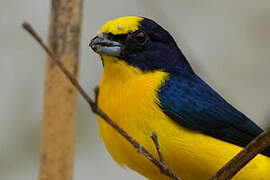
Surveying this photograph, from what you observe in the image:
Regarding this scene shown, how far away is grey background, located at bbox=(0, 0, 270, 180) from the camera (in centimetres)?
767

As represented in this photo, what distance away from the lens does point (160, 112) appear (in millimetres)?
4098

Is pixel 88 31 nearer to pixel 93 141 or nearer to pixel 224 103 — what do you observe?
pixel 93 141

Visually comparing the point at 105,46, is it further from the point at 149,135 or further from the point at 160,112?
the point at 149,135

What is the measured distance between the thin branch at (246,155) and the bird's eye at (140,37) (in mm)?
1481

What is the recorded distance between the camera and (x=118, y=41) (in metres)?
4.27

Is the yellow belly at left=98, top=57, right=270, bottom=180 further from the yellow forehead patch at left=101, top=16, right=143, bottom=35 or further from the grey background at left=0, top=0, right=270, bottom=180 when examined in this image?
the grey background at left=0, top=0, right=270, bottom=180

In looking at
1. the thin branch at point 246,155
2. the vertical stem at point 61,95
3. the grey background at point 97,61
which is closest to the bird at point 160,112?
the vertical stem at point 61,95

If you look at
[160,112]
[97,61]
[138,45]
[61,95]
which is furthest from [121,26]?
[97,61]

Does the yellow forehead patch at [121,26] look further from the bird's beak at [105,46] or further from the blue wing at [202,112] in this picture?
the blue wing at [202,112]

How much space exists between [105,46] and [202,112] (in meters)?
0.85

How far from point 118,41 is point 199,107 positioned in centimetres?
76

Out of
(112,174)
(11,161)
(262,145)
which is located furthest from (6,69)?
(262,145)

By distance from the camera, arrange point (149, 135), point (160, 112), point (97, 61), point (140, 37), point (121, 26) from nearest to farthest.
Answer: point (149, 135) → point (160, 112) → point (121, 26) → point (140, 37) → point (97, 61)

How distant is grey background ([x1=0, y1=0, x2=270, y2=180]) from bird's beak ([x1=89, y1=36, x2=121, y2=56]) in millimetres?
3204
